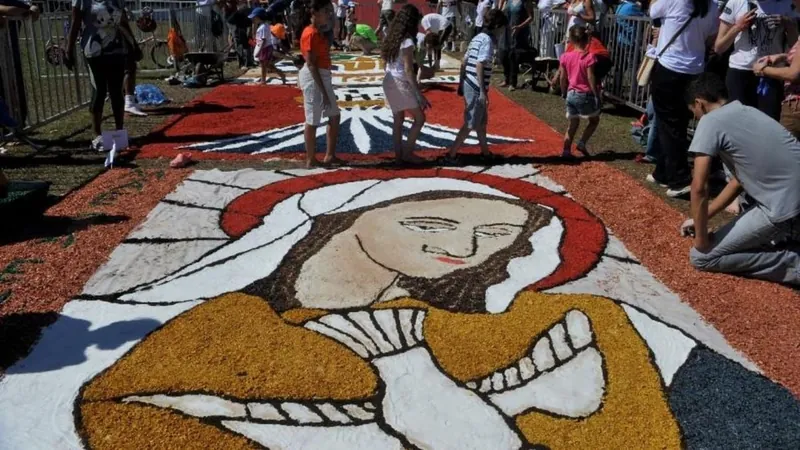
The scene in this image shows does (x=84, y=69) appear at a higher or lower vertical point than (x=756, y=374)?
higher

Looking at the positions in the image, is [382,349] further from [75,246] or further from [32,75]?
[32,75]

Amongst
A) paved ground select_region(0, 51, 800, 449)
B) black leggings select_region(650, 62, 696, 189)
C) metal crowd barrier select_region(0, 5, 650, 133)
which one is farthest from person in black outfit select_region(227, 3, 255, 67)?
black leggings select_region(650, 62, 696, 189)

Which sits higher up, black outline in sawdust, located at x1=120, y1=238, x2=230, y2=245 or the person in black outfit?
the person in black outfit

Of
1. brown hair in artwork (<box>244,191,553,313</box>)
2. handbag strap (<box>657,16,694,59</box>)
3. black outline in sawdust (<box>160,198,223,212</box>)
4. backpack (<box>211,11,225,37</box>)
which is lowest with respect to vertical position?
brown hair in artwork (<box>244,191,553,313</box>)

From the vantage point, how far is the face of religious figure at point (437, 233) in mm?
4754

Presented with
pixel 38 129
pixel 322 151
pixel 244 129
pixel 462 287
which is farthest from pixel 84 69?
pixel 462 287

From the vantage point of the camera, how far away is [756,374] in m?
3.52

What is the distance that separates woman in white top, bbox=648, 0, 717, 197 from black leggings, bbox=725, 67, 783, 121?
0.31 meters

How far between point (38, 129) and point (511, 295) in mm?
7107

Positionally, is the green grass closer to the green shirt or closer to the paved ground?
the paved ground

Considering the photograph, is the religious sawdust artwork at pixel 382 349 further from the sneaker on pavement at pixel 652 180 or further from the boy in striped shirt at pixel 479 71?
the boy in striped shirt at pixel 479 71

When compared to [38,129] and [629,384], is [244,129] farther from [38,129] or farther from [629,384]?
[629,384]

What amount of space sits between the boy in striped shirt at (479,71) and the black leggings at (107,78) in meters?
3.80

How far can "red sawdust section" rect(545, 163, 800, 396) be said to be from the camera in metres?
3.77
